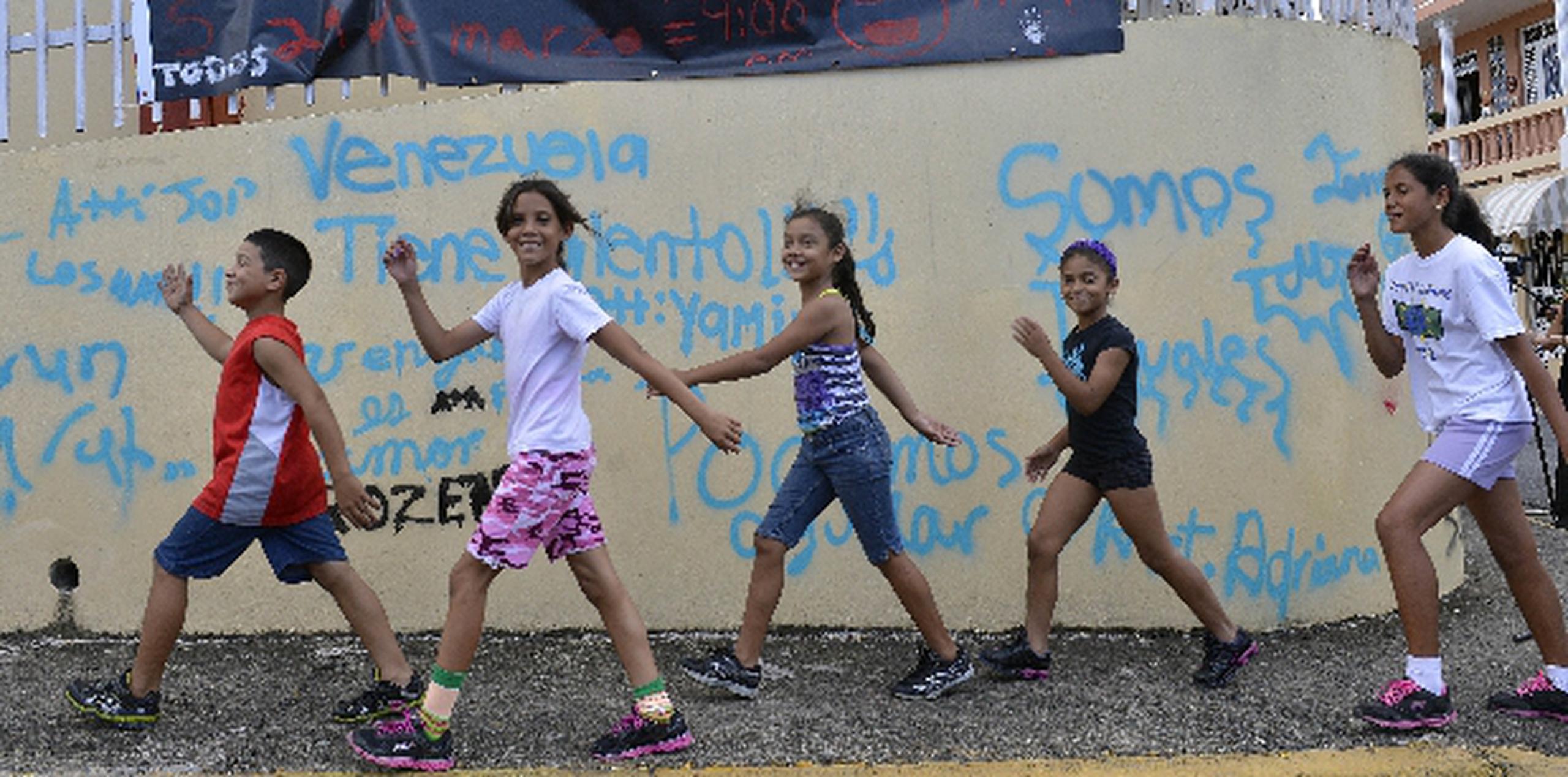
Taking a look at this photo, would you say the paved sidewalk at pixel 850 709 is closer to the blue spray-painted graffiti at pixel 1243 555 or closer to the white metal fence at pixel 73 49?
the blue spray-painted graffiti at pixel 1243 555

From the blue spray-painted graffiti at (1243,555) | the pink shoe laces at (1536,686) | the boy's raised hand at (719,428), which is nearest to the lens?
the boy's raised hand at (719,428)

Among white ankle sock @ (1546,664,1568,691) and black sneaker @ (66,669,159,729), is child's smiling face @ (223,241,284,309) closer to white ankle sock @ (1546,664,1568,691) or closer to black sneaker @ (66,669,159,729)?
black sneaker @ (66,669,159,729)

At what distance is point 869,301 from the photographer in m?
4.86

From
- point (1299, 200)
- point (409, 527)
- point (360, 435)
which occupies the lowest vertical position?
point (409, 527)

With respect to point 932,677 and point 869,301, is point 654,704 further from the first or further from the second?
Answer: point 869,301

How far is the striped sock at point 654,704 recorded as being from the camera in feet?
11.3

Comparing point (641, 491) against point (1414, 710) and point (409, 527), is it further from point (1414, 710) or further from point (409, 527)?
point (1414, 710)

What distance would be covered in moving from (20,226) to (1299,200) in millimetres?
4890

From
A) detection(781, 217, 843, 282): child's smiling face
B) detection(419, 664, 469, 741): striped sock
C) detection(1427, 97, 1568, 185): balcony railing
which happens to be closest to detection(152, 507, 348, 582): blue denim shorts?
detection(419, 664, 469, 741): striped sock

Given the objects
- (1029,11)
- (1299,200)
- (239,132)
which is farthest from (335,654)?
(1299,200)

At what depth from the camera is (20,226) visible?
203 inches

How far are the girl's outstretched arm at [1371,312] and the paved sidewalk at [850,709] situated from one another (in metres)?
1.03

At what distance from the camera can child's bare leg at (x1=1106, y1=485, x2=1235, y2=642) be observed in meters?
4.14

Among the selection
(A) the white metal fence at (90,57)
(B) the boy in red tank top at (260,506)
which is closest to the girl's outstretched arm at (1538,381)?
(A) the white metal fence at (90,57)
